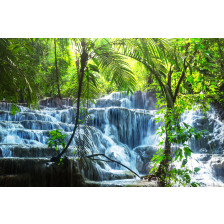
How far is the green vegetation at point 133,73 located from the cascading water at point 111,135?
116mm

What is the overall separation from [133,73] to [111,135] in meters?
0.88

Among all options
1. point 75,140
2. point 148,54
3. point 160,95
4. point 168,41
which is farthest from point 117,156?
point 168,41

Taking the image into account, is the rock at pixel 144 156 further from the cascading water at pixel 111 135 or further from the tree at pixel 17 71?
the tree at pixel 17 71

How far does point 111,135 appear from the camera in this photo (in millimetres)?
2996

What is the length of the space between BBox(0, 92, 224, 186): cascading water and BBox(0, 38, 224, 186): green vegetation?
116 mm

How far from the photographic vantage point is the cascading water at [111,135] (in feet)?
9.04

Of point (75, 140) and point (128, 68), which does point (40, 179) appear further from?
point (128, 68)

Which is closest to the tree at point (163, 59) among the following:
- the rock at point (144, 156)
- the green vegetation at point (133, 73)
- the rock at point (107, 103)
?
the green vegetation at point (133, 73)

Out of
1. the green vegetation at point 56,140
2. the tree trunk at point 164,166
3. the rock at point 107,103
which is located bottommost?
the tree trunk at point 164,166

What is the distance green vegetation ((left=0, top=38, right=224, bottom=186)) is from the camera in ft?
8.95

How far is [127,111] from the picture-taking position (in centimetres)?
317

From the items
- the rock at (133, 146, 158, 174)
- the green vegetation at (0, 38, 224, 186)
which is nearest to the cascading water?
the rock at (133, 146, 158, 174)

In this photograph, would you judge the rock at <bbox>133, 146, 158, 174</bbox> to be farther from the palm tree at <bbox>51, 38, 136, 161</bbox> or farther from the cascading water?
the palm tree at <bbox>51, 38, 136, 161</bbox>
